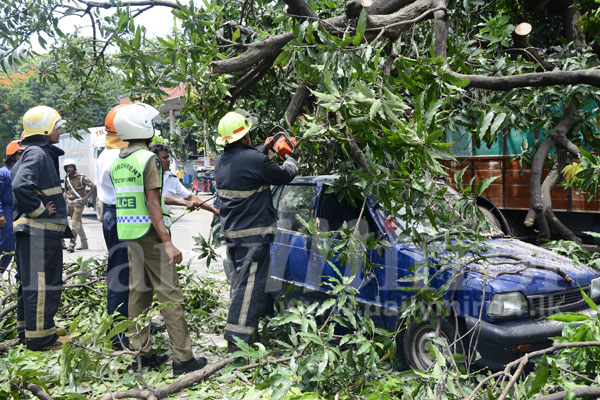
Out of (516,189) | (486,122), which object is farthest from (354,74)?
(516,189)

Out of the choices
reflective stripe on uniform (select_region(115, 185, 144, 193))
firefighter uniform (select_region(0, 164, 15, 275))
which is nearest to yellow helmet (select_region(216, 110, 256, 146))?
reflective stripe on uniform (select_region(115, 185, 144, 193))

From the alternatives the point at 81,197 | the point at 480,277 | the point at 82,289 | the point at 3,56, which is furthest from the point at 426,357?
the point at 81,197

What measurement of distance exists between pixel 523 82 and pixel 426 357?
207cm

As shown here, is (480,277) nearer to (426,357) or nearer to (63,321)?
(426,357)

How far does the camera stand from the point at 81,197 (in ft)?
36.1

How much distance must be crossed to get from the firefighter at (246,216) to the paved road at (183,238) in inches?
91.8

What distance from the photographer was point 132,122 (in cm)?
381

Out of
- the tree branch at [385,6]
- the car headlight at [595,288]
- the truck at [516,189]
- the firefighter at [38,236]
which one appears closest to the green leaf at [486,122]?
the car headlight at [595,288]

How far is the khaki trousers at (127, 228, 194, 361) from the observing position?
372 centimetres

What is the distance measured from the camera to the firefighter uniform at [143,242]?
372cm

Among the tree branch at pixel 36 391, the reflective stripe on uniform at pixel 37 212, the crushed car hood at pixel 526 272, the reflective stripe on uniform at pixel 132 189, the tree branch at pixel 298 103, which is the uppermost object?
the tree branch at pixel 298 103

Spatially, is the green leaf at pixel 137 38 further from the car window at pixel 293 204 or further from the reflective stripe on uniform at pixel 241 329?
the reflective stripe on uniform at pixel 241 329

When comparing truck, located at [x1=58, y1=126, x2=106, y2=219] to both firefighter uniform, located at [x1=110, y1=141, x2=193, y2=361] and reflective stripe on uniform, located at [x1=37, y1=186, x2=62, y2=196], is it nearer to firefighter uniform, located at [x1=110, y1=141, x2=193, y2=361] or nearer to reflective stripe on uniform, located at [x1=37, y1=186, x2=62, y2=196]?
reflective stripe on uniform, located at [x1=37, y1=186, x2=62, y2=196]

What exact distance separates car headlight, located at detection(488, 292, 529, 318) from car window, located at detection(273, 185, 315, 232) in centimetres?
178
